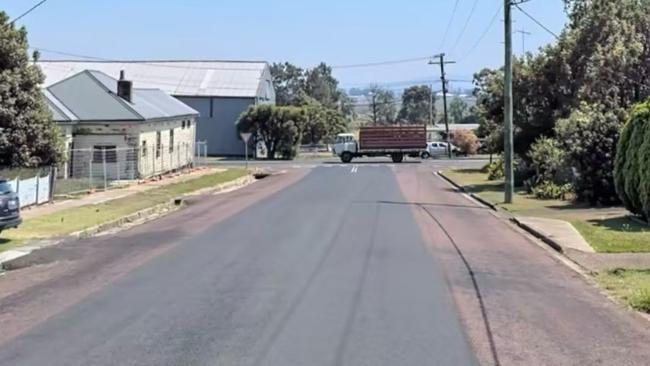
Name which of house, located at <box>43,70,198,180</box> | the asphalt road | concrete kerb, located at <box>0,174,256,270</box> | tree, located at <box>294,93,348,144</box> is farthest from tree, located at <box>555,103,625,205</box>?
tree, located at <box>294,93,348,144</box>

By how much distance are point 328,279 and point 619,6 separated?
3214 centimetres

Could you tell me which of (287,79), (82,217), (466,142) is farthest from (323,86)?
(82,217)

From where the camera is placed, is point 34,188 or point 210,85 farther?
point 210,85

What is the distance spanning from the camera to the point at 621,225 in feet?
69.5

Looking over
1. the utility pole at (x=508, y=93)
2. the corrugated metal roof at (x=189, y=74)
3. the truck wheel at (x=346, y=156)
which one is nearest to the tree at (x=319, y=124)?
the corrugated metal roof at (x=189, y=74)

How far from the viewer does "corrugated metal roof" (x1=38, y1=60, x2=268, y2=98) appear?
92.1 meters

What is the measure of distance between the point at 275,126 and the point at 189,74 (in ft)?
51.5

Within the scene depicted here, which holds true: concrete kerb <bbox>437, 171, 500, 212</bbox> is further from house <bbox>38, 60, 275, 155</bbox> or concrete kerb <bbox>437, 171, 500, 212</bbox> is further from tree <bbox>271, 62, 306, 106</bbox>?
tree <bbox>271, 62, 306, 106</bbox>

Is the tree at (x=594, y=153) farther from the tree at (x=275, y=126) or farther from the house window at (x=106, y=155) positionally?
the tree at (x=275, y=126)

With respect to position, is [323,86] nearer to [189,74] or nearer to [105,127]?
[189,74]

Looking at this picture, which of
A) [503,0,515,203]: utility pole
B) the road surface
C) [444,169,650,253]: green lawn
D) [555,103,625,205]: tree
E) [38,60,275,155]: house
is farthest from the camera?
[38,60,275,155]: house

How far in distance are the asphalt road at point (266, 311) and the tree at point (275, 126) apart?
216 feet

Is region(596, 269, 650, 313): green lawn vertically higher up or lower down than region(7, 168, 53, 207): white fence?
lower down

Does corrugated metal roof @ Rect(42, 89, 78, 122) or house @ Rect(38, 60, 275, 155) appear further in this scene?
house @ Rect(38, 60, 275, 155)
